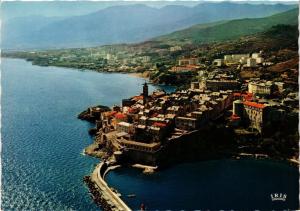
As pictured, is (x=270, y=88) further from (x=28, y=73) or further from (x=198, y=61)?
(x=28, y=73)

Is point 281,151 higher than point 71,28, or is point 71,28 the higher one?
point 71,28

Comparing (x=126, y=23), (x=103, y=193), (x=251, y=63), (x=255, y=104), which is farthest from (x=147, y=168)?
(x=126, y=23)

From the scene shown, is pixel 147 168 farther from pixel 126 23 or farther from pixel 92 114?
pixel 126 23

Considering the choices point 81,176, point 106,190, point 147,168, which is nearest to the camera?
point 106,190

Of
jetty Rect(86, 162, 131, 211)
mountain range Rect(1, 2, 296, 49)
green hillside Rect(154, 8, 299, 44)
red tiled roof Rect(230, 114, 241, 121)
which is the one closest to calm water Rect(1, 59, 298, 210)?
jetty Rect(86, 162, 131, 211)

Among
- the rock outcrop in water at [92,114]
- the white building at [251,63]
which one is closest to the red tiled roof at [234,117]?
the rock outcrop in water at [92,114]

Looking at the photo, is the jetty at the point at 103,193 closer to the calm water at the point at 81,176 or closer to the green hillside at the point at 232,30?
the calm water at the point at 81,176

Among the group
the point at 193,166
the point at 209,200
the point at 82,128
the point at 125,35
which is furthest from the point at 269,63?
the point at 125,35

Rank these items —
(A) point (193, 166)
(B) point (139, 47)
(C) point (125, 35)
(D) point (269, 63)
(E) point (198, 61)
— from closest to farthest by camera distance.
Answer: (A) point (193, 166)
(D) point (269, 63)
(E) point (198, 61)
(B) point (139, 47)
(C) point (125, 35)
